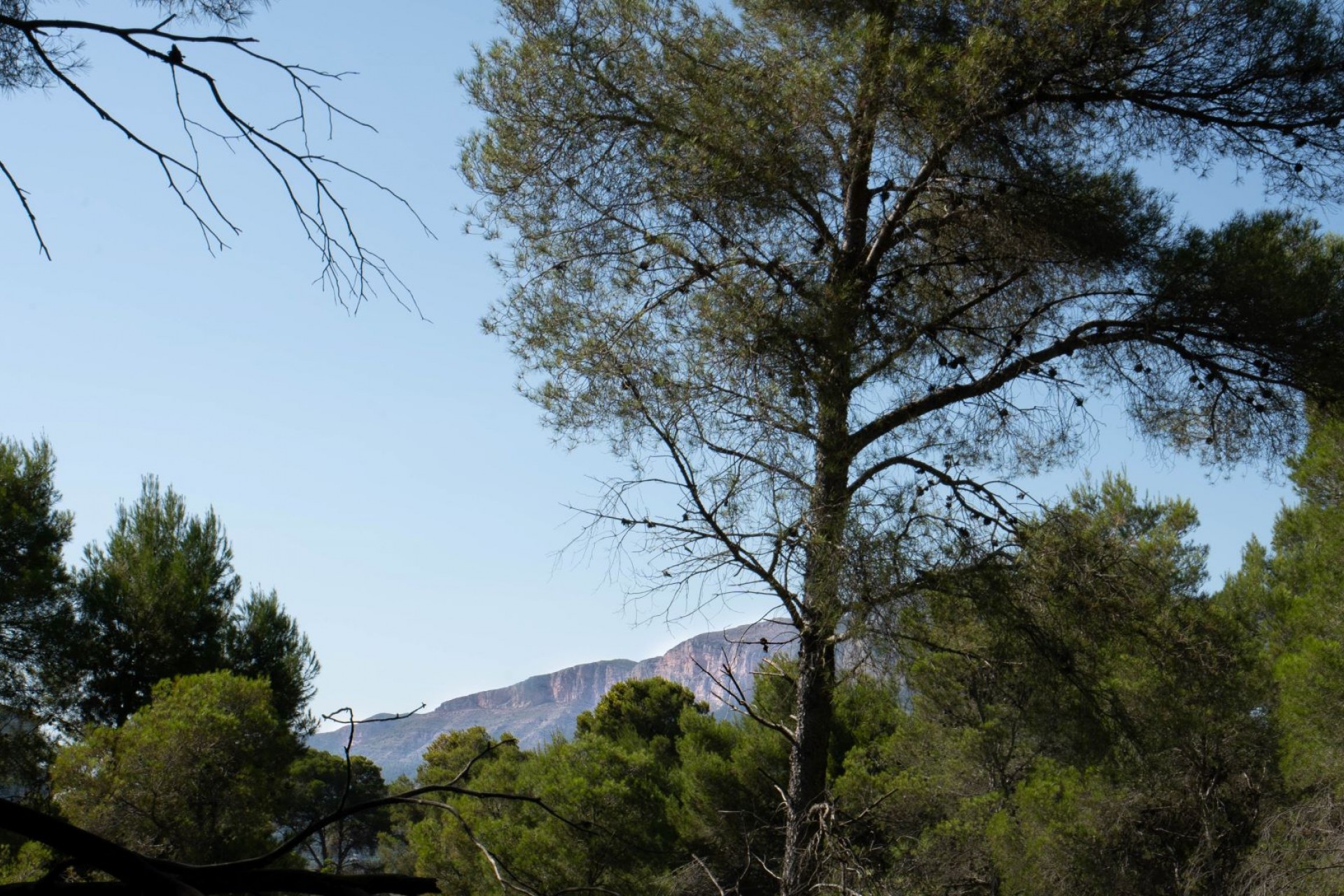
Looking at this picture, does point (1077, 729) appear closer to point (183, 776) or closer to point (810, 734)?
point (810, 734)

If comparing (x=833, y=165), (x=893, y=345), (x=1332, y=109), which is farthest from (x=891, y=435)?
(x=1332, y=109)

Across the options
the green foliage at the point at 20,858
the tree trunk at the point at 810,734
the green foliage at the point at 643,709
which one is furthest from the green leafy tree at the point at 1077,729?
the green foliage at the point at 643,709

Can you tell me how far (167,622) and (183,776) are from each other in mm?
6062

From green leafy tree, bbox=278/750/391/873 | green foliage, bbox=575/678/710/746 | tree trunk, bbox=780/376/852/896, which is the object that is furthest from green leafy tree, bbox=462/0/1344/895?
green foliage, bbox=575/678/710/746

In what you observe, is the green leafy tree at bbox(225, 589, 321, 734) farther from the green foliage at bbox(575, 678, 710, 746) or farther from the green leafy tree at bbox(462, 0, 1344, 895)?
the green leafy tree at bbox(462, 0, 1344, 895)

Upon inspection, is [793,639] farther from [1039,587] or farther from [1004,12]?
[1004,12]

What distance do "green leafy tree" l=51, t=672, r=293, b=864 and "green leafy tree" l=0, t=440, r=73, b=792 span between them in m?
1.90

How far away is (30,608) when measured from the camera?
539 inches

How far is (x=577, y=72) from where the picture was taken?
506 cm

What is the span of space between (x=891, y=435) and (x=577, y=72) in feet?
7.36

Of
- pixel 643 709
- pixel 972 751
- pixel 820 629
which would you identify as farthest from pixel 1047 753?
pixel 643 709

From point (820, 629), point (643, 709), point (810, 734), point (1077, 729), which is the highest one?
point (643, 709)

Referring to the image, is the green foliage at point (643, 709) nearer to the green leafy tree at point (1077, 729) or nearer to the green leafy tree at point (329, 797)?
the green leafy tree at point (329, 797)

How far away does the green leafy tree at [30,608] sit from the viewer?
13.3m
